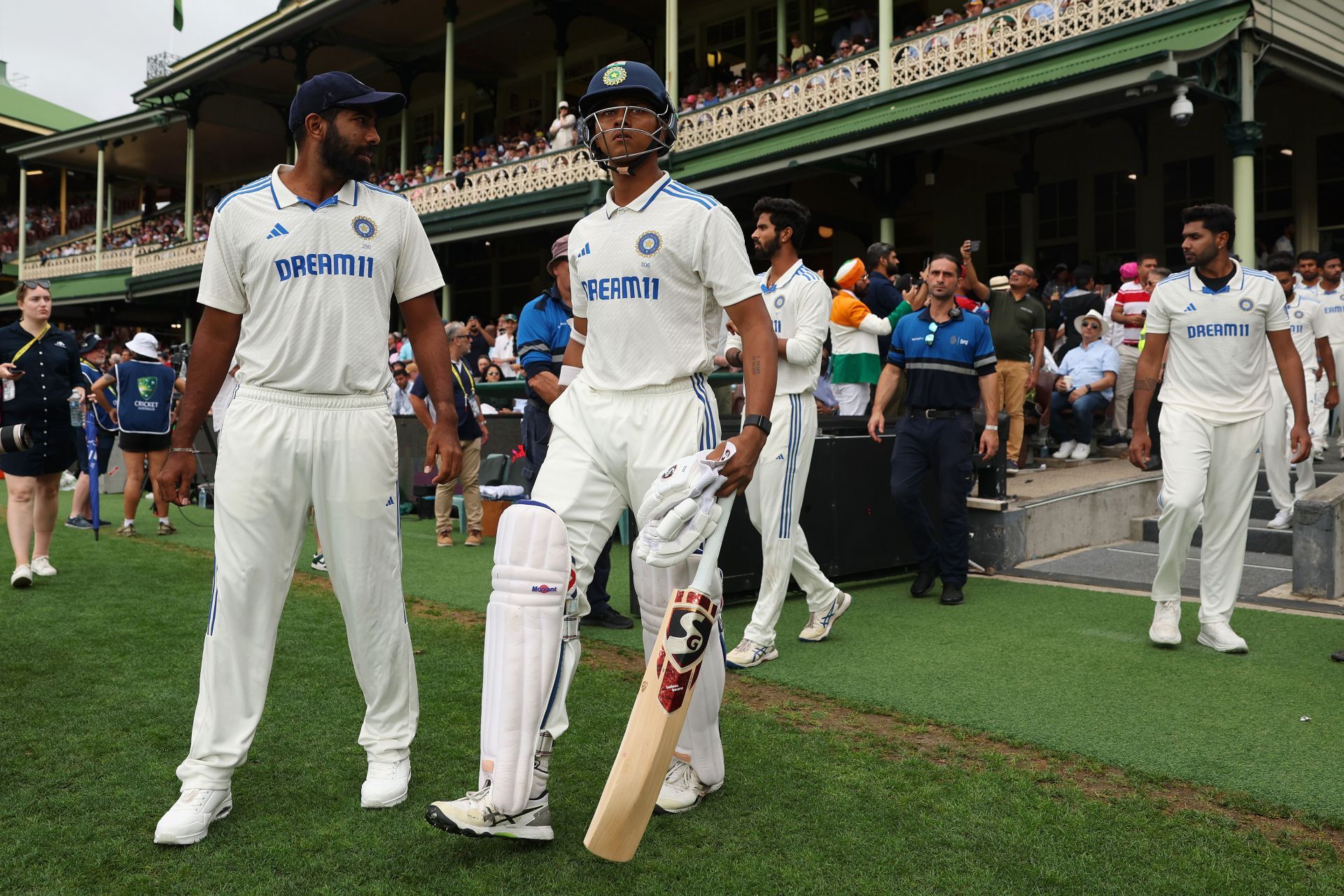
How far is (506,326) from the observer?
17641 mm

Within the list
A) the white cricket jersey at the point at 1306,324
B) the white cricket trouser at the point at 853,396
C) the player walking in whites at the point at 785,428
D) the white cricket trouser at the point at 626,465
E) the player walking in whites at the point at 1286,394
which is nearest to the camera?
the white cricket trouser at the point at 626,465

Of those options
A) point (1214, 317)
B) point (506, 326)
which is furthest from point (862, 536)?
point (506, 326)

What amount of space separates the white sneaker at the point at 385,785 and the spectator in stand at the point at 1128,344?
1010 cm

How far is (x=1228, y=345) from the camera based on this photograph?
571 centimetres

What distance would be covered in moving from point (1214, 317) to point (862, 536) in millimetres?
2799

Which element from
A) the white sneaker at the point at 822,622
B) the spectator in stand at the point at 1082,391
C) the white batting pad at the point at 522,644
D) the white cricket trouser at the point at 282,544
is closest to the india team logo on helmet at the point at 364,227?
the white cricket trouser at the point at 282,544

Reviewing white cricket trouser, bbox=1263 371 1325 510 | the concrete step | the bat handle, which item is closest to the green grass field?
the bat handle

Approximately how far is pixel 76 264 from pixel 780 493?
3718cm

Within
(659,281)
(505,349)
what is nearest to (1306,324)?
(659,281)

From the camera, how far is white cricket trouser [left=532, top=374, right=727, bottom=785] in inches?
127

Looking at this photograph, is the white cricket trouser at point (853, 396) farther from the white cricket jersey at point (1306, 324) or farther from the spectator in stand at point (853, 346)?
the white cricket jersey at point (1306, 324)

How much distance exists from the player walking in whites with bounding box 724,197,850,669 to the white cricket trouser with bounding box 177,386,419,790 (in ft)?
7.63

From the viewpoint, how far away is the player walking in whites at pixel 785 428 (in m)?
5.53

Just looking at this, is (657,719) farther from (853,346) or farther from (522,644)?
(853,346)
